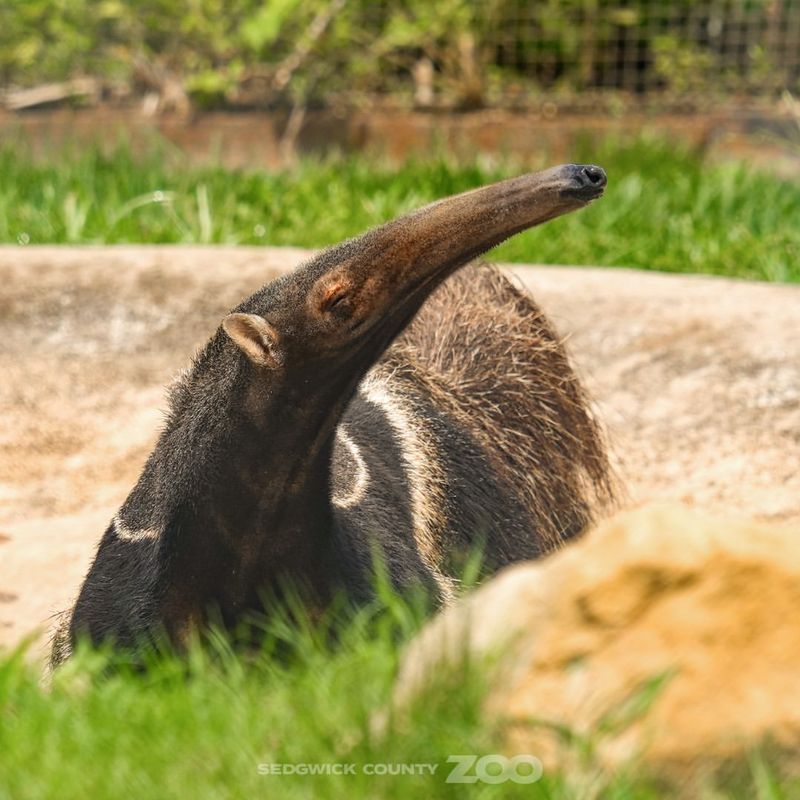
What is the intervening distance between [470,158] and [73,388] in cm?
393

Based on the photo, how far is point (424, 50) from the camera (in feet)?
30.5

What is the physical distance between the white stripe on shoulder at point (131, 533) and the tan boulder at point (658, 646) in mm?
1165

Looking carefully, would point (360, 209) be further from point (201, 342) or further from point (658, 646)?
point (658, 646)

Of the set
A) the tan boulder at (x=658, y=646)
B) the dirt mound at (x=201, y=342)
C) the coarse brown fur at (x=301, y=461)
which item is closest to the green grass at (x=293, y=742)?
the tan boulder at (x=658, y=646)

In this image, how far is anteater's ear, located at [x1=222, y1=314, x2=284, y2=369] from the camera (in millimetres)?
2504

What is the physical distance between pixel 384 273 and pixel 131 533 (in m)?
0.78

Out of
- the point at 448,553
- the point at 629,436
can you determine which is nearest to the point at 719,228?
the point at 629,436

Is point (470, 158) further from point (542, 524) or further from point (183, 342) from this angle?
point (542, 524)

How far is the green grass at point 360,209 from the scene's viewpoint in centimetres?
602

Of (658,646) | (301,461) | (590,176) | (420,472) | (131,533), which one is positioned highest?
(590,176)

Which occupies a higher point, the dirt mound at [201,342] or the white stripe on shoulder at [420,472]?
the white stripe on shoulder at [420,472]

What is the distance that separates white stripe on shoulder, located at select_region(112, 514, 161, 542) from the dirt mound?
4.23 ft

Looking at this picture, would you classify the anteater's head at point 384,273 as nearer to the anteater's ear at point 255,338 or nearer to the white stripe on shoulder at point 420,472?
the anteater's ear at point 255,338

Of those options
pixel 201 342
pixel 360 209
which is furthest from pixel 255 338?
pixel 360 209
